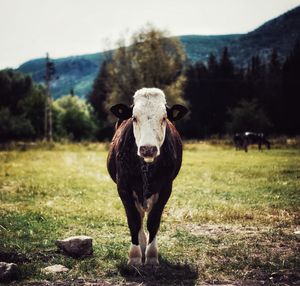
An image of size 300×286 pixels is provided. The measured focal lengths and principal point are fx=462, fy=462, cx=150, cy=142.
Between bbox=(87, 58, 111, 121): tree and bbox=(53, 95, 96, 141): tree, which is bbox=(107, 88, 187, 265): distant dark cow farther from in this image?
bbox=(87, 58, 111, 121): tree

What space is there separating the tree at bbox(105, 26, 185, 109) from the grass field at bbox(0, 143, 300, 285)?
40.7m

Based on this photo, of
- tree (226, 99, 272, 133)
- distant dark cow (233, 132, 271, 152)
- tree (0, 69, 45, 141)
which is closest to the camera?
distant dark cow (233, 132, 271, 152)

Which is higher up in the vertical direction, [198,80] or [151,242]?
[198,80]

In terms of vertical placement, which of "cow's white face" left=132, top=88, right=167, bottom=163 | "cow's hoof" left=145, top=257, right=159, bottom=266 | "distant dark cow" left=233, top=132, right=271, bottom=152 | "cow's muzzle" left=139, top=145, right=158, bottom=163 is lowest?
"distant dark cow" left=233, top=132, right=271, bottom=152

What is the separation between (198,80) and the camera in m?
82.2

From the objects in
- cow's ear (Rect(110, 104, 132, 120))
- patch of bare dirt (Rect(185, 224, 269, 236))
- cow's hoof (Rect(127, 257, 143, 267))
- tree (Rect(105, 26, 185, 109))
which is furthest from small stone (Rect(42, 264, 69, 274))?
tree (Rect(105, 26, 185, 109))

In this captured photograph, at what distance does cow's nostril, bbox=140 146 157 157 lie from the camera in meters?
5.53

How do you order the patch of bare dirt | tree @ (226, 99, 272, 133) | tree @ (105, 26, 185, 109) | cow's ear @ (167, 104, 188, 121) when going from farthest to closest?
tree @ (226, 99, 272, 133) → tree @ (105, 26, 185, 109) → the patch of bare dirt → cow's ear @ (167, 104, 188, 121)

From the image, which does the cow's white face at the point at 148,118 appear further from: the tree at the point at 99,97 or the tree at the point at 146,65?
the tree at the point at 99,97

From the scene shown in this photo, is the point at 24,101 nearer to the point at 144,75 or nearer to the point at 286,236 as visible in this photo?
the point at 144,75

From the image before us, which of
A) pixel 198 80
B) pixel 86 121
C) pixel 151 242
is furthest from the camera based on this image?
pixel 86 121

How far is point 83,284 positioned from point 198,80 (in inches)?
3095

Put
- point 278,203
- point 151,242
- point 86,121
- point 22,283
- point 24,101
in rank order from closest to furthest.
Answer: point 22,283 < point 151,242 < point 278,203 < point 24,101 < point 86,121

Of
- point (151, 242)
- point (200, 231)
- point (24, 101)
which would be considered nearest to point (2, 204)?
point (200, 231)
